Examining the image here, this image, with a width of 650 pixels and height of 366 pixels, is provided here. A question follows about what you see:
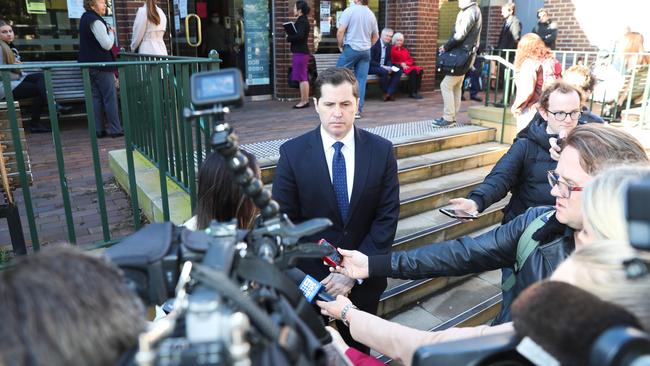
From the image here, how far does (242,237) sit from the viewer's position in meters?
1.04

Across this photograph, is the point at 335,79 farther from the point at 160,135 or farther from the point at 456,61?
the point at 456,61

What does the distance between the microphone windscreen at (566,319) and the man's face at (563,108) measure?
91.9 inches

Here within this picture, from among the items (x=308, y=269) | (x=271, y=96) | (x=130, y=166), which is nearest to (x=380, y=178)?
(x=308, y=269)

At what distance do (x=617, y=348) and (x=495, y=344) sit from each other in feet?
0.76

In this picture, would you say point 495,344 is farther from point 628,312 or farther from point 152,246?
point 152,246

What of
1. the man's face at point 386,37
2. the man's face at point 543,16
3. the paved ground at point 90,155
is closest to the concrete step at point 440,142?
the paved ground at point 90,155

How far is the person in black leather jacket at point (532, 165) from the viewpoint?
2881 millimetres

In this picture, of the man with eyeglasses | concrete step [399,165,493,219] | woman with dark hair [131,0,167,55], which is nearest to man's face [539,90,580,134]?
the man with eyeglasses

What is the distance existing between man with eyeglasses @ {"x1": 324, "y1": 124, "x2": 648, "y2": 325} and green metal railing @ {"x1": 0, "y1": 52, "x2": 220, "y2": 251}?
1.52 meters

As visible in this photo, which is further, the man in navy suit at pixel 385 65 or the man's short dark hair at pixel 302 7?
the man in navy suit at pixel 385 65

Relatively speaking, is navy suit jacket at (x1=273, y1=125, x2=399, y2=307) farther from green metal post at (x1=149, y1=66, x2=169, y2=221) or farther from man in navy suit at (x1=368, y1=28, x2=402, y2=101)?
man in navy suit at (x1=368, y1=28, x2=402, y2=101)

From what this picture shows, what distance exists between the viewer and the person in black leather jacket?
2.88 metres

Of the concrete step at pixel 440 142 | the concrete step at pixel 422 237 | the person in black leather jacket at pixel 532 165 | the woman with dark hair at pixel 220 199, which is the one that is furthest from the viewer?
the concrete step at pixel 440 142

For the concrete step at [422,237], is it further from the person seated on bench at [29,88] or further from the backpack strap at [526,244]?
the person seated on bench at [29,88]
